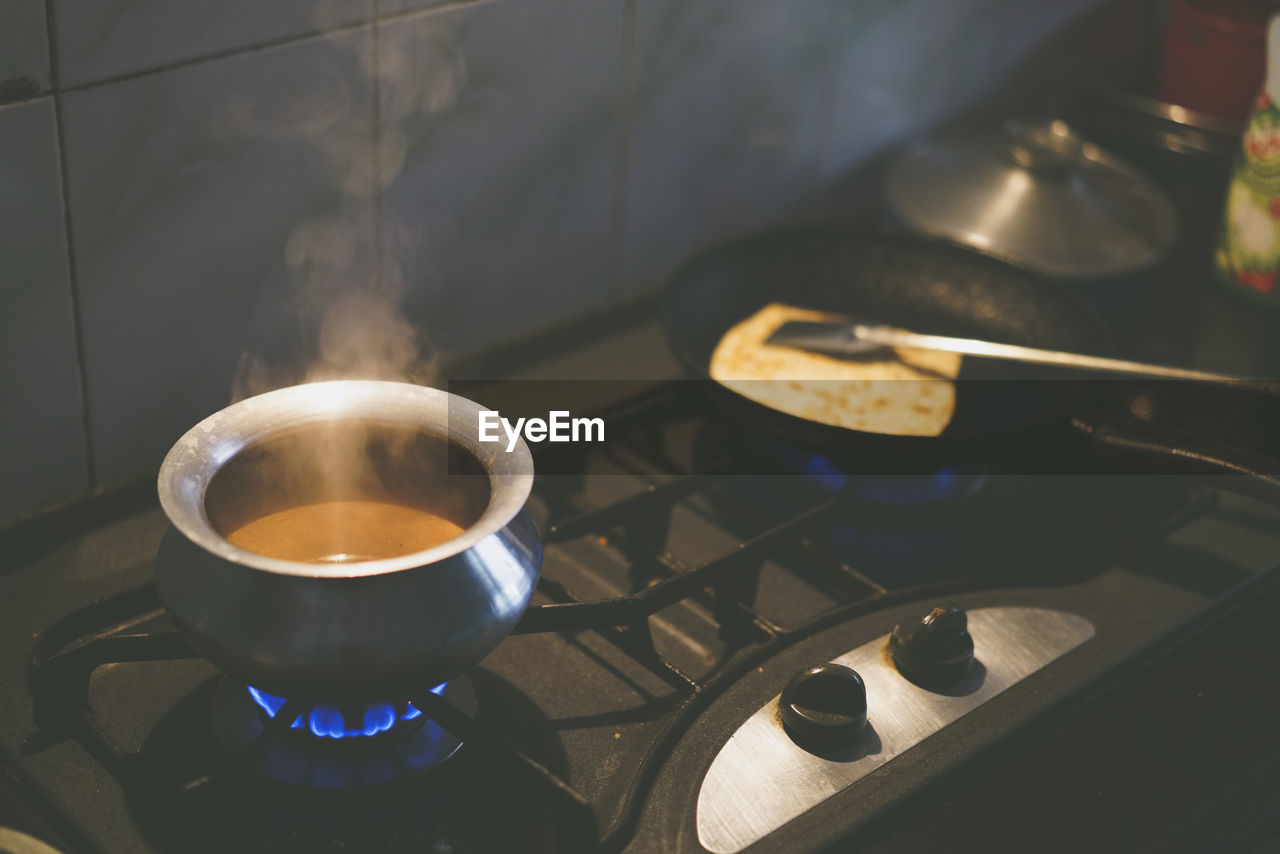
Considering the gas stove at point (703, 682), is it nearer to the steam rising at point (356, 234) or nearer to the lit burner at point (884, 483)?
the lit burner at point (884, 483)

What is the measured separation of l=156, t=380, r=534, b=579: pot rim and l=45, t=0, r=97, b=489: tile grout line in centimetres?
17

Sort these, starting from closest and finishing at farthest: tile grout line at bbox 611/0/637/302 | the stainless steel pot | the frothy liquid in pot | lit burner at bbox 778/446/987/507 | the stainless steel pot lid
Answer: the stainless steel pot → the frothy liquid in pot → lit burner at bbox 778/446/987/507 → tile grout line at bbox 611/0/637/302 → the stainless steel pot lid

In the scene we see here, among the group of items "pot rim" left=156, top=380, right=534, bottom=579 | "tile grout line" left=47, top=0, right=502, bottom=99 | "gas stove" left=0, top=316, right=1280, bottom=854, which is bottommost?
"gas stove" left=0, top=316, right=1280, bottom=854

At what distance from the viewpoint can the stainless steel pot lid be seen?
1.14m

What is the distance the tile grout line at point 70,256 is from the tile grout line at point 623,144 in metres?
0.43

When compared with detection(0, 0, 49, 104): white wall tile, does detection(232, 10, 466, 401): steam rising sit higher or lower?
lower

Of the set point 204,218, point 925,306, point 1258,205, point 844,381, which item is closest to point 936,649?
point 844,381

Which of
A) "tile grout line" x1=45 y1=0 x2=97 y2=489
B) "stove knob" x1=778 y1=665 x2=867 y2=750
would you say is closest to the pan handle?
"stove knob" x1=778 y1=665 x2=867 y2=750

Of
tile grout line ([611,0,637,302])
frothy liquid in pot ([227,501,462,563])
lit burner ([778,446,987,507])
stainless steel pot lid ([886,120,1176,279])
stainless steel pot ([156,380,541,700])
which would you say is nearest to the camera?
stainless steel pot ([156,380,541,700])

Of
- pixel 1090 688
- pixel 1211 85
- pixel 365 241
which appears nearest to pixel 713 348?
pixel 365 241

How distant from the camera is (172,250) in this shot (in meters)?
0.82

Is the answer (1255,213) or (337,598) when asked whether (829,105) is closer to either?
(1255,213)

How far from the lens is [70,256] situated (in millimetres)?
777

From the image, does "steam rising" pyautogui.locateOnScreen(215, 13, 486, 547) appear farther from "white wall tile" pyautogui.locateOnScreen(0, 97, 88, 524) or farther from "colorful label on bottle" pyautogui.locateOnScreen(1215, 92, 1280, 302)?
"colorful label on bottle" pyautogui.locateOnScreen(1215, 92, 1280, 302)
